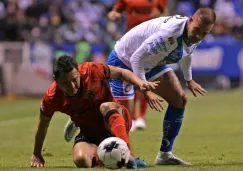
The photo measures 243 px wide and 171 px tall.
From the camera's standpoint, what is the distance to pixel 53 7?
91.7 ft

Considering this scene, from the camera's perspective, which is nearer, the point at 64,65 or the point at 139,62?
the point at 64,65

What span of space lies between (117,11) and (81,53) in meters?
12.2

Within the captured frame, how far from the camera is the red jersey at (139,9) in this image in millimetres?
13734

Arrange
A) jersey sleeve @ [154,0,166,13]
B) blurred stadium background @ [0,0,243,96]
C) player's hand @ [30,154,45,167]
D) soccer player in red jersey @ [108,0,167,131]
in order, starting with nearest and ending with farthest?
player's hand @ [30,154,45,167] → soccer player in red jersey @ [108,0,167,131] → jersey sleeve @ [154,0,166,13] → blurred stadium background @ [0,0,243,96]

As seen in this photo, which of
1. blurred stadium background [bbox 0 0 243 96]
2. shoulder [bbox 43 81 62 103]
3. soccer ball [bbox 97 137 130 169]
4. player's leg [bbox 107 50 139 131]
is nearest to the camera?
soccer ball [bbox 97 137 130 169]

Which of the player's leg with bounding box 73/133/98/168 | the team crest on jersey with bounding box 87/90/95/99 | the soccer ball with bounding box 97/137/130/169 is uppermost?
the team crest on jersey with bounding box 87/90/95/99

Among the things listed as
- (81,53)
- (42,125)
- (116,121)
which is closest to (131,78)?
(116,121)

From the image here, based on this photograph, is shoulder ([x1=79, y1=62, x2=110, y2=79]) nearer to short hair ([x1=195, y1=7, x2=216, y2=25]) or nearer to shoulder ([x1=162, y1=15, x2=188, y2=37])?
shoulder ([x1=162, y1=15, x2=188, y2=37])

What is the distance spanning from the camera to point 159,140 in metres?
11.3

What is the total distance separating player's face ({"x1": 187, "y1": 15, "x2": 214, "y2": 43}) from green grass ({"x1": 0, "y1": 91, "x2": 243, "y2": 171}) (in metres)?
1.38

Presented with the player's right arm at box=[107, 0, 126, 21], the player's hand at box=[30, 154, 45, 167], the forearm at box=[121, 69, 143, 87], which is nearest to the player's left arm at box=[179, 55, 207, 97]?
the forearm at box=[121, 69, 143, 87]

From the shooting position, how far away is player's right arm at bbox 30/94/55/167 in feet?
24.7

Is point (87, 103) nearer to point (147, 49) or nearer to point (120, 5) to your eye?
point (147, 49)

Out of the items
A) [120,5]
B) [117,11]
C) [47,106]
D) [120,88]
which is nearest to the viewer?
[47,106]
